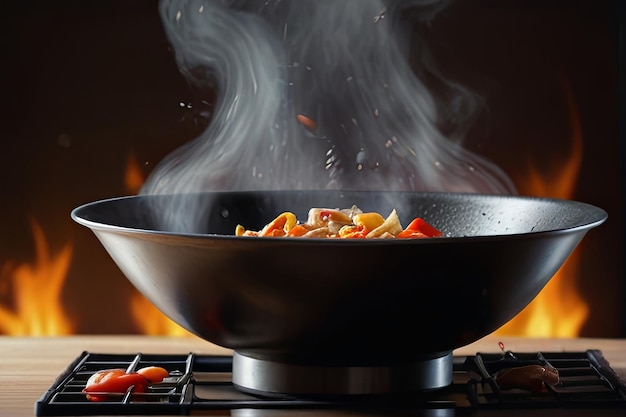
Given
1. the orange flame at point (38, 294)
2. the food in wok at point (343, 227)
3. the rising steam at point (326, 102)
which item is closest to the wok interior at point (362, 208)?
the food in wok at point (343, 227)

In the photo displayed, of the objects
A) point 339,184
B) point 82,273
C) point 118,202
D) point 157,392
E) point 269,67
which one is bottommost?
point 157,392

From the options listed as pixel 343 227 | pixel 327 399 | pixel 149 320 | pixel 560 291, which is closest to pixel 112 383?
pixel 327 399

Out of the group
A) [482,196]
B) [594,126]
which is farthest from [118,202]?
[594,126]

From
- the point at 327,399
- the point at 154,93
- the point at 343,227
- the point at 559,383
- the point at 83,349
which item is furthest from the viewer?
the point at 154,93

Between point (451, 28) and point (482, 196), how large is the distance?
829mm

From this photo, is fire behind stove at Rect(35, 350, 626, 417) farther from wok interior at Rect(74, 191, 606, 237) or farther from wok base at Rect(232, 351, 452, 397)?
wok interior at Rect(74, 191, 606, 237)

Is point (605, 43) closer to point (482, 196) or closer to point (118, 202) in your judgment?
point (482, 196)

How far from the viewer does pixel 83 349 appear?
1595 mm

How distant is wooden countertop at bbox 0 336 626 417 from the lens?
1.35m

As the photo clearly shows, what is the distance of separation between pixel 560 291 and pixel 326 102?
0.74 metres

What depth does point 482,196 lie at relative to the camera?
4.84 ft

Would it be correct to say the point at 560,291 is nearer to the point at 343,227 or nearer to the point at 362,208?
the point at 362,208

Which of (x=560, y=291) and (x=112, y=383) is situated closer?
(x=112, y=383)

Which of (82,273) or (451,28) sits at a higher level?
(451,28)
